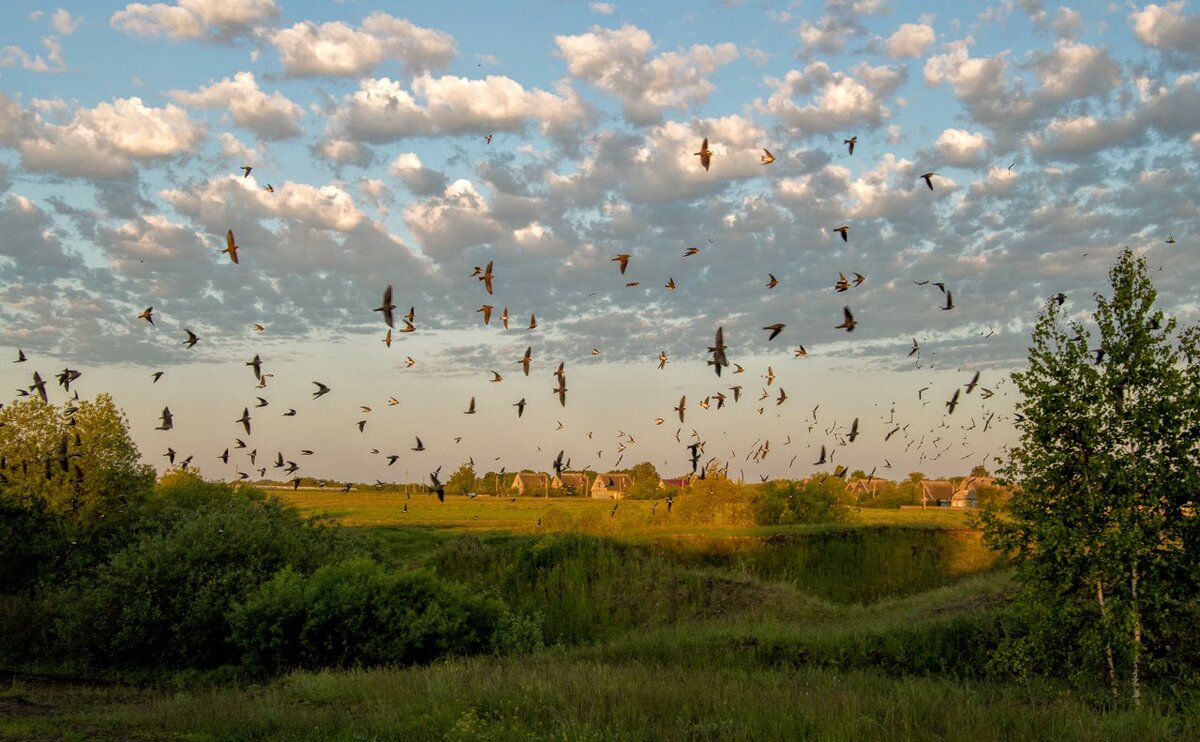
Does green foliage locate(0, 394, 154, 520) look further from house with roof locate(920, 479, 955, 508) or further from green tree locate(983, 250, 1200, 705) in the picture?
house with roof locate(920, 479, 955, 508)

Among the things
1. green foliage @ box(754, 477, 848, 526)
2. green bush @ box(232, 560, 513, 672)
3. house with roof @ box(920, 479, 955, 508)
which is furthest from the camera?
house with roof @ box(920, 479, 955, 508)

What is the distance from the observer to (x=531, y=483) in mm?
107250

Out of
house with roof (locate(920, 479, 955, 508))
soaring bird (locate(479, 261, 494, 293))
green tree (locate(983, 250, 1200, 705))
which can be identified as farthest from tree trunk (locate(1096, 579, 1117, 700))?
house with roof (locate(920, 479, 955, 508))

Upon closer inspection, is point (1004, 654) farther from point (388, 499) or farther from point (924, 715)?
point (388, 499)

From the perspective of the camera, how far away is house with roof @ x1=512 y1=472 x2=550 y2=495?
10475cm

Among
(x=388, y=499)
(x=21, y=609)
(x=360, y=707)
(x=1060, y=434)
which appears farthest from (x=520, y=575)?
(x=388, y=499)

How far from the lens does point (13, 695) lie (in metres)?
20.5

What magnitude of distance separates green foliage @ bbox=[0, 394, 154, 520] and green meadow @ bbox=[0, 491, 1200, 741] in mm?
12942

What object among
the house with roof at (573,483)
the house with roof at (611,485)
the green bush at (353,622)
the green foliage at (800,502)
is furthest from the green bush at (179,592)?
the house with roof at (573,483)

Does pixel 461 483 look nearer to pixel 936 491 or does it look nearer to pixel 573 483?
pixel 573 483

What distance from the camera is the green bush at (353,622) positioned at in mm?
26828

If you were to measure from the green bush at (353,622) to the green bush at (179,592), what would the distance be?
2.13m

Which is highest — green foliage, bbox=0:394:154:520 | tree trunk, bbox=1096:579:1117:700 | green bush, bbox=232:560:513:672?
green foliage, bbox=0:394:154:520

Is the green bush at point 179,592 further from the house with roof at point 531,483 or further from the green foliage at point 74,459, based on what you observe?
the house with roof at point 531,483
